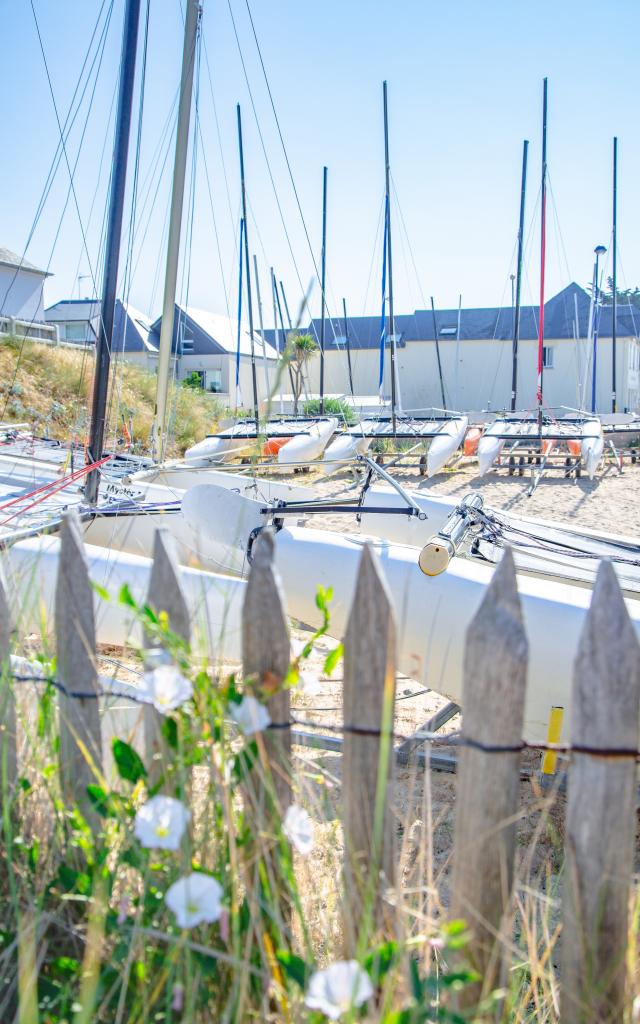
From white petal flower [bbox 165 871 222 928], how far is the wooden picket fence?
268 millimetres

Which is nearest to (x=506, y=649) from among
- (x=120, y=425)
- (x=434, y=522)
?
(x=434, y=522)

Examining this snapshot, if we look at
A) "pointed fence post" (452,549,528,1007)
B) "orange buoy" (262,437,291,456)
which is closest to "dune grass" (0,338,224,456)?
"orange buoy" (262,437,291,456)

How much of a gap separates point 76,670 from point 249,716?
46 cm

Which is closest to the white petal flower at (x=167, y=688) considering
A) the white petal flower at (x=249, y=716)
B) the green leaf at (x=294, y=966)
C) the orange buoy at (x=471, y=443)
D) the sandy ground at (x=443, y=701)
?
the white petal flower at (x=249, y=716)

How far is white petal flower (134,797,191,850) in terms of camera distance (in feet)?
4.59

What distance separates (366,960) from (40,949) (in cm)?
70

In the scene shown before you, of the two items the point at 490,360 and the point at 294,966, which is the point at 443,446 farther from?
the point at 490,360

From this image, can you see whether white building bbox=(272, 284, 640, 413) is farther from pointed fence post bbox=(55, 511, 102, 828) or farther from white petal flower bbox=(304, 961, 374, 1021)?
white petal flower bbox=(304, 961, 374, 1021)

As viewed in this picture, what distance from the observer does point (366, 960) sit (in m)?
1.32

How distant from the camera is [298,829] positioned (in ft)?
4.94

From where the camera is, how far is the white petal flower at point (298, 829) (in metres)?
1.49

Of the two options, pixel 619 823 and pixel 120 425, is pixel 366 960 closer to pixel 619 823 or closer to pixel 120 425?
pixel 619 823

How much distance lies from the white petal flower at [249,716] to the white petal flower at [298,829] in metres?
0.18

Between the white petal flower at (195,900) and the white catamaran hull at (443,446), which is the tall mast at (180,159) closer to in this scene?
the white petal flower at (195,900)
